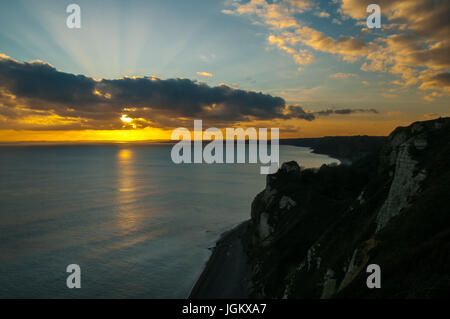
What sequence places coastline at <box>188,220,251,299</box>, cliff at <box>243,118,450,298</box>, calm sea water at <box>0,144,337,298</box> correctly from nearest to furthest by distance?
cliff at <box>243,118,450,298</box>
coastline at <box>188,220,251,299</box>
calm sea water at <box>0,144,337,298</box>

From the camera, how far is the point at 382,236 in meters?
17.9

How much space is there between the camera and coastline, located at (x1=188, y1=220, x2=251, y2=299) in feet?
144

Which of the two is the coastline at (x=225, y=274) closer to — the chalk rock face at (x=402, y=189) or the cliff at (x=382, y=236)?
the cliff at (x=382, y=236)

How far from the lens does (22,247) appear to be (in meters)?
59.5

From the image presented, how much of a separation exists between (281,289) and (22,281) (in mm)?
45768

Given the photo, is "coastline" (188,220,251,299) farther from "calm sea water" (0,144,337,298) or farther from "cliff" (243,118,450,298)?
"cliff" (243,118,450,298)

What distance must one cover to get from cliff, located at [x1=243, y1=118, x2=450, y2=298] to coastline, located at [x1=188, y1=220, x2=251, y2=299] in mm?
2808

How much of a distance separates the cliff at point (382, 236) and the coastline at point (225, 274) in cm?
281

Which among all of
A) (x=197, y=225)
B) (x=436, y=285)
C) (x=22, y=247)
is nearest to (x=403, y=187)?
(x=436, y=285)

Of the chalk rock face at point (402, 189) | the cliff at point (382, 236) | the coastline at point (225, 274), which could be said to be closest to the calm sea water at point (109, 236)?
the coastline at point (225, 274)

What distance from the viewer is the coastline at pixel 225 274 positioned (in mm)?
43812

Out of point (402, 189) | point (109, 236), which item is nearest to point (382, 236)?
point (402, 189)

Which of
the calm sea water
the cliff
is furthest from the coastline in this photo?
the cliff
